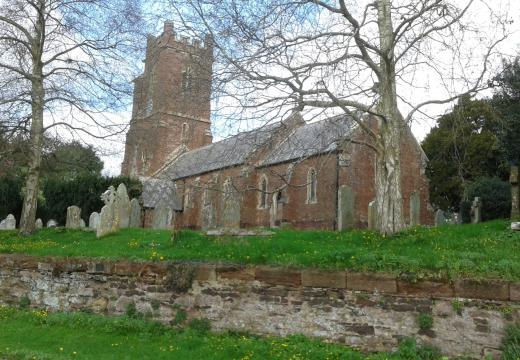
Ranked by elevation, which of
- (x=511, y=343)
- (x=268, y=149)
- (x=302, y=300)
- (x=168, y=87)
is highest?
(x=168, y=87)

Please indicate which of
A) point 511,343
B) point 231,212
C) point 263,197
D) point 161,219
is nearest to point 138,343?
point 231,212

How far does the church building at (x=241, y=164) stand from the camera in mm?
11398

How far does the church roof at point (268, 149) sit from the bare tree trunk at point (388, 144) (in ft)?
3.47

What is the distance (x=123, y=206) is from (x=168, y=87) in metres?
5.20

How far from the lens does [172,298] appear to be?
31.9 feet

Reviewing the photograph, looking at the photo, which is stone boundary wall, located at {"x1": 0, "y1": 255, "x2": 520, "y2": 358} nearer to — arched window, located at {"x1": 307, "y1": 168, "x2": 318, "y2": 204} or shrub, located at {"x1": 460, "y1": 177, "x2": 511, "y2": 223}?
shrub, located at {"x1": 460, "y1": 177, "x2": 511, "y2": 223}

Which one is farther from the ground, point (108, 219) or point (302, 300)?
point (108, 219)

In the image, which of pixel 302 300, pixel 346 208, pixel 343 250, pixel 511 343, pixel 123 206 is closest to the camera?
pixel 511 343

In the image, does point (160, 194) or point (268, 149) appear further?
point (160, 194)

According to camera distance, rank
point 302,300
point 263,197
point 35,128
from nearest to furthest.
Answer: point 302,300 < point 35,128 < point 263,197

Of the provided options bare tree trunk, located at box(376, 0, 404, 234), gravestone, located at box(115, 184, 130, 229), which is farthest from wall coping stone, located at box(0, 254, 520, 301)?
gravestone, located at box(115, 184, 130, 229)

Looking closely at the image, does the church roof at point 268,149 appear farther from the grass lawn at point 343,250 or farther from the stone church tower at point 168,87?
the grass lawn at point 343,250

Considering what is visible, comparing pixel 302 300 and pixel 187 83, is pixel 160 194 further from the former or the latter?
pixel 302 300

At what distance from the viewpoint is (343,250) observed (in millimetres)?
9344
